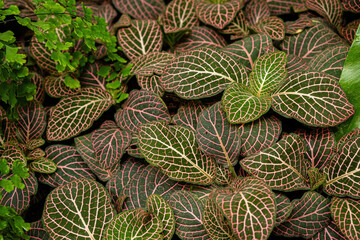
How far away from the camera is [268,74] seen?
1.22 m

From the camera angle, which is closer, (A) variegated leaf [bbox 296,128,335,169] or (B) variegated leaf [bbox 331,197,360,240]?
(B) variegated leaf [bbox 331,197,360,240]

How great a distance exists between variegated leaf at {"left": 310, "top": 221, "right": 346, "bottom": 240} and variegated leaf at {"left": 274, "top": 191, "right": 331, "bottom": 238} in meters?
0.02

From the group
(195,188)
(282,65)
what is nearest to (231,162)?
(195,188)

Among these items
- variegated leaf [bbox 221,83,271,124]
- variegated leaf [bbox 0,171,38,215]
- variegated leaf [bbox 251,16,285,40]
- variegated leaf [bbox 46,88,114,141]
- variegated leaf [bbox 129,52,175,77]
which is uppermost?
variegated leaf [bbox 251,16,285,40]

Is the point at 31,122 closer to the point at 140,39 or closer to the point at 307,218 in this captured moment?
the point at 140,39

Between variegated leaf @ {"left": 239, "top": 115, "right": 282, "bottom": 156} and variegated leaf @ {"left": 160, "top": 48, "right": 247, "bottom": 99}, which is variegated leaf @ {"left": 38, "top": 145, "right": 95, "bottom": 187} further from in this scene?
variegated leaf @ {"left": 239, "top": 115, "right": 282, "bottom": 156}

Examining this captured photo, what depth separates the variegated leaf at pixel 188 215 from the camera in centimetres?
109

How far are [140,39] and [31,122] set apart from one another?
0.64m

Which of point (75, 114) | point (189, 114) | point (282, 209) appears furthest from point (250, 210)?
point (75, 114)

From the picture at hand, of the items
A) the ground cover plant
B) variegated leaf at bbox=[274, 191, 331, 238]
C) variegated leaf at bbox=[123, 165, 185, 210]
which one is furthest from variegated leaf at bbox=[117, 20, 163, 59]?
variegated leaf at bbox=[274, 191, 331, 238]

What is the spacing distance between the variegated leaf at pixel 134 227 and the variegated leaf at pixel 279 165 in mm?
366

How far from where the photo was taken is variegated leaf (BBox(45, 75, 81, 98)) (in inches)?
54.6

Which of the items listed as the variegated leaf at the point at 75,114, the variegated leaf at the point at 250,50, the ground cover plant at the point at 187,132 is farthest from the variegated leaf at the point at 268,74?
the variegated leaf at the point at 75,114

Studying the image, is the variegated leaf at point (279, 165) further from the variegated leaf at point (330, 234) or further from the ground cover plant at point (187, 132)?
the variegated leaf at point (330, 234)
